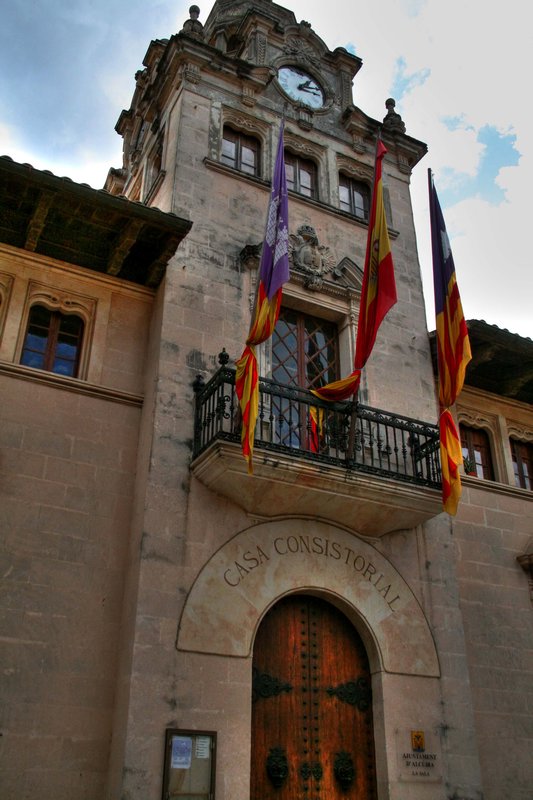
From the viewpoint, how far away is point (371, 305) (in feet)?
36.0

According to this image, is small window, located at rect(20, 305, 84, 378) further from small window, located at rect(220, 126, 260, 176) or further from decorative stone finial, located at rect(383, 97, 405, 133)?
decorative stone finial, located at rect(383, 97, 405, 133)

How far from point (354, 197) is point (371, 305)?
497 centimetres

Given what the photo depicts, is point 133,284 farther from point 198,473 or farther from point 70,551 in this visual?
point 70,551

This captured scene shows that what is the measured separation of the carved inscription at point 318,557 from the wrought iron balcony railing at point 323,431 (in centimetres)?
121

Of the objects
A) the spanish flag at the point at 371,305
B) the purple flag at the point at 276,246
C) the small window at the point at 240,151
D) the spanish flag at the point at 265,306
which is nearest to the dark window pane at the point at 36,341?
the spanish flag at the point at 265,306

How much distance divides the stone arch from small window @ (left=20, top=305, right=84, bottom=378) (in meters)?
3.64

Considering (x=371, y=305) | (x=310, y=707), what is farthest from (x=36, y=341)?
(x=310, y=707)

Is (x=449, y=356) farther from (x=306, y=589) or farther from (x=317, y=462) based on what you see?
(x=306, y=589)

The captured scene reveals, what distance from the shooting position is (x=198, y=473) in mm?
10359

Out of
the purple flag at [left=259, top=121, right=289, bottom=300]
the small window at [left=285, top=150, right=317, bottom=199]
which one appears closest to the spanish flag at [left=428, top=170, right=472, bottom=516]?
the purple flag at [left=259, top=121, right=289, bottom=300]

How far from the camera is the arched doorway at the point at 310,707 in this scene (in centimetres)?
959

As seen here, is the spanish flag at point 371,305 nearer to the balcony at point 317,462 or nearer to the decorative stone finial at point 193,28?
the balcony at point 317,462

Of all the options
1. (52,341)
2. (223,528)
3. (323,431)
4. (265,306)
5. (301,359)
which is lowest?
(223,528)

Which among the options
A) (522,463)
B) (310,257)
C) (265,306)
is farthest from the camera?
(522,463)
